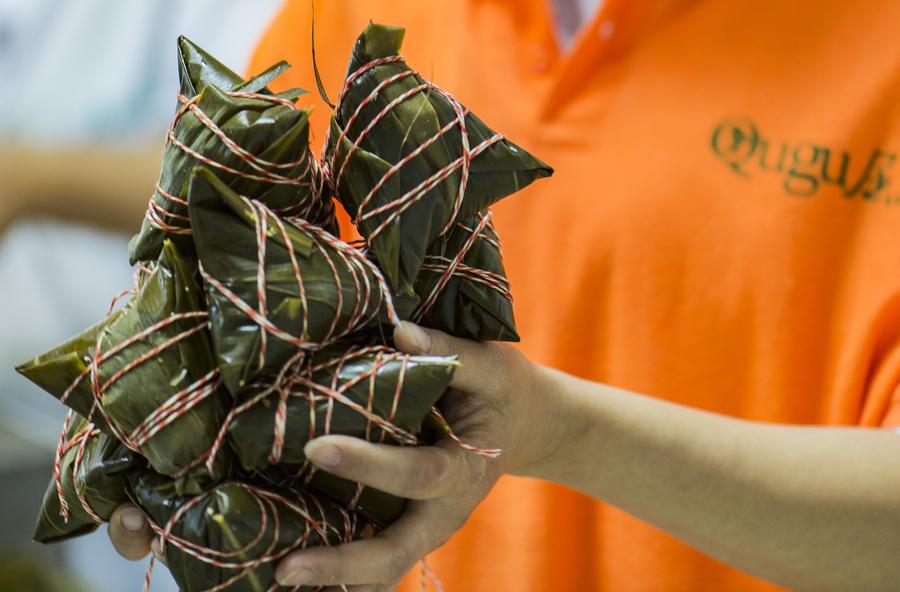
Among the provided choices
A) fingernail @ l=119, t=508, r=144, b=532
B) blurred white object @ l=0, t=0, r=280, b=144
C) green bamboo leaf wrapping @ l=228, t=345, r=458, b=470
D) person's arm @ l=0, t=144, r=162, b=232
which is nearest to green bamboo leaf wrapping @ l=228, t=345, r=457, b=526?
green bamboo leaf wrapping @ l=228, t=345, r=458, b=470

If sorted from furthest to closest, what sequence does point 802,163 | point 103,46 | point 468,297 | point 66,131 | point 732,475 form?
point 103,46 → point 66,131 → point 802,163 → point 732,475 → point 468,297

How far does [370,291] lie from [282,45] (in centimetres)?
63

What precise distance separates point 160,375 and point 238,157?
15 centimetres

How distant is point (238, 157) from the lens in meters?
0.60

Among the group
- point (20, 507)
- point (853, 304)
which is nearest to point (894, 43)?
point (853, 304)

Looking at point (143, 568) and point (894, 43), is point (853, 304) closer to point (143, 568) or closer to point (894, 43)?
point (894, 43)

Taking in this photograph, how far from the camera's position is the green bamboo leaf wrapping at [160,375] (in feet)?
1.91

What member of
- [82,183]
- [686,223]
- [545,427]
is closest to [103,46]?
[82,183]

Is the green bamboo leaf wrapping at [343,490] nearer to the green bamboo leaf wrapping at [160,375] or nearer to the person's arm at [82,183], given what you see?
the green bamboo leaf wrapping at [160,375]

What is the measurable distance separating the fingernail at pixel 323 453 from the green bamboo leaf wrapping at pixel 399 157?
0.11m

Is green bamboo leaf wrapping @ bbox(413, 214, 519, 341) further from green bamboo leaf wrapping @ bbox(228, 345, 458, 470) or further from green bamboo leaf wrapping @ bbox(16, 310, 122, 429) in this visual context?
green bamboo leaf wrapping @ bbox(16, 310, 122, 429)

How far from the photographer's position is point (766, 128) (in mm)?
983

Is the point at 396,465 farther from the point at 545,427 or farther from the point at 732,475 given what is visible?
the point at 732,475

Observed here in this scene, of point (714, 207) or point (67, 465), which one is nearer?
point (67, 465)
